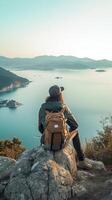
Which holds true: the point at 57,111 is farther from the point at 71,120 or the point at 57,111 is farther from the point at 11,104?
the point at 11,104

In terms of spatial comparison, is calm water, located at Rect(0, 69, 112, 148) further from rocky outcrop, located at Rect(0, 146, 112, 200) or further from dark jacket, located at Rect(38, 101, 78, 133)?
rocky outcrop, located at Rect(0, 146, 112, 200)

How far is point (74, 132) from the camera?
682 centimetres

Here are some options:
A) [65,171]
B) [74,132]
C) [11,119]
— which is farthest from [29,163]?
[11,119]

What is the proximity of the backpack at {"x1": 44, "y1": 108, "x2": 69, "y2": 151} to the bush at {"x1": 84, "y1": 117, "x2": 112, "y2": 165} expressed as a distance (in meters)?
1.93

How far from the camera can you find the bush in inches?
313

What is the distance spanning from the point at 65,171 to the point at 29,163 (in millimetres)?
627

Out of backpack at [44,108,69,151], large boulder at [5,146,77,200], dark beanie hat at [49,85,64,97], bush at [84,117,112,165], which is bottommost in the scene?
bush at [84,117,112,165]

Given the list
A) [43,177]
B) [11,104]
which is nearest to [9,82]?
[11,104]

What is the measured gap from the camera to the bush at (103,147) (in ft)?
26.1

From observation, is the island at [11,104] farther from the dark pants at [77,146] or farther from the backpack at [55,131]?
the backpack at [55,131]

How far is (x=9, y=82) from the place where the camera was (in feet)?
552

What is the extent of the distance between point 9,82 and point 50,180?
6469 inches

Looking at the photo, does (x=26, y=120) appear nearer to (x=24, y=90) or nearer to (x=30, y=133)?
(x=30, y=133)

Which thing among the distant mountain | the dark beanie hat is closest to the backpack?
the dark beanie hat
